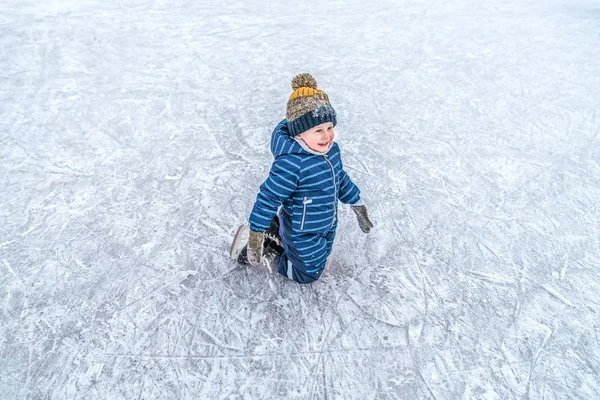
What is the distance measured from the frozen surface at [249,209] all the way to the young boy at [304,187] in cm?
32

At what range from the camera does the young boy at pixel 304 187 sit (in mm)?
2064

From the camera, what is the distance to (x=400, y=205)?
3391 mm

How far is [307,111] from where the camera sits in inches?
79.3

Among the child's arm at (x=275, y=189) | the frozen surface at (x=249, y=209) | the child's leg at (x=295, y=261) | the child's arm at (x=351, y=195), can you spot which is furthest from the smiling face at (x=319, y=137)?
the frozen surface at (x=249, y=209)

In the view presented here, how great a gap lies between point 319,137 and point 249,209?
134cm

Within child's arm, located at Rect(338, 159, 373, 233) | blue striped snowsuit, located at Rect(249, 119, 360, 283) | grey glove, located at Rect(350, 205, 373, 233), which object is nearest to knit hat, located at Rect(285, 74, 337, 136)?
blue striped snowsuit, located at Rect(249, 119, 360, 283)

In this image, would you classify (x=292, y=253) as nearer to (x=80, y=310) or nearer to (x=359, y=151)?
(x=80, y=310)

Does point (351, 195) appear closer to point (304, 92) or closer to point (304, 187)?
point (304, 187)

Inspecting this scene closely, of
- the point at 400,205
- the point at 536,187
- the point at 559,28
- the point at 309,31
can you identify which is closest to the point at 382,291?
the point at 400,205

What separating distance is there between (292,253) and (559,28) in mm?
7537

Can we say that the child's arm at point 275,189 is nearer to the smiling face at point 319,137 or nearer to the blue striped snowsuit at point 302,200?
the blue striped snowsuit at point 302,200

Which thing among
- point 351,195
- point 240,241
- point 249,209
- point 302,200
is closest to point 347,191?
point 351,195

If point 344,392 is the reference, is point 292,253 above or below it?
above

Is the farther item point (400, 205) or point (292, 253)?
point (400, 205)
